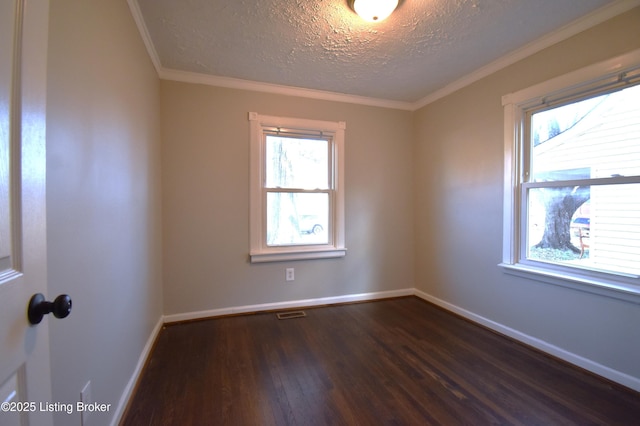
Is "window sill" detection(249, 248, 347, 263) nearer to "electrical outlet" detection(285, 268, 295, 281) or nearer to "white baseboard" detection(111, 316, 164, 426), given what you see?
"electrical outlet" detection(285, 268, 295, 281)

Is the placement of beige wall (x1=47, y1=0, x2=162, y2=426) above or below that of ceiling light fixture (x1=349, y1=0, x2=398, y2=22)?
below

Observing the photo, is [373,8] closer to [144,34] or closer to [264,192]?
[144,34]

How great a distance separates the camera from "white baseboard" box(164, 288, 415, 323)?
2.71 metres

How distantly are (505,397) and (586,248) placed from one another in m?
1.24

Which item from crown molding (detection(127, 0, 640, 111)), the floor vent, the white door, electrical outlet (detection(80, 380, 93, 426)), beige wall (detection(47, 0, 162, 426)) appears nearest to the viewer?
the white door

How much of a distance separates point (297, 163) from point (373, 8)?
168 cm

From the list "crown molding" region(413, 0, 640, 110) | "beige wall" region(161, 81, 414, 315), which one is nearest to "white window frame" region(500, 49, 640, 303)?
"crown molding" region(413, 0, 640, 110)

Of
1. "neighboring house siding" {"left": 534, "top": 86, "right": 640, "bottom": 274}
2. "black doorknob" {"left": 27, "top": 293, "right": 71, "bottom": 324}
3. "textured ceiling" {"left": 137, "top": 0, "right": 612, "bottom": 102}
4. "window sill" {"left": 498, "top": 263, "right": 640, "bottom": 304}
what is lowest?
"window sill" {"left": 498, "top": 263, "right": 640, "bottom": 304}

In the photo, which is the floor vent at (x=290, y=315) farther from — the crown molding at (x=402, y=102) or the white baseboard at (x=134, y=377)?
the crown molding at (x=402, y=102)

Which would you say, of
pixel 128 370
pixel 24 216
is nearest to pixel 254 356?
pixel 128 370

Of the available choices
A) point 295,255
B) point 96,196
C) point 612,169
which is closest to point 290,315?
point 295,255

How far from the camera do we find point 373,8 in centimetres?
171

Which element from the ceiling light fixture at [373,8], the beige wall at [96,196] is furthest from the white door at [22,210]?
the ceiling light fixture at [373,8]

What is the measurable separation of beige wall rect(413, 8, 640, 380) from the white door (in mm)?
2875
